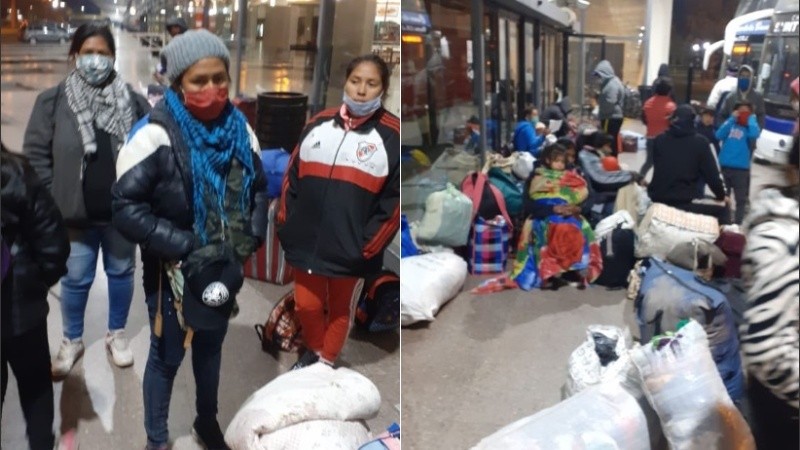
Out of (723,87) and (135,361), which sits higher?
(723,87)

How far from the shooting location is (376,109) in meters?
1.61

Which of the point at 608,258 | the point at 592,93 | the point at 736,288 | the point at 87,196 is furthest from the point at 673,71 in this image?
the point at 87,196

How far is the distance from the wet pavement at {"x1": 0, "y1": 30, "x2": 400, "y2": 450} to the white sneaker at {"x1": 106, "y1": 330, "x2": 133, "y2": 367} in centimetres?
1

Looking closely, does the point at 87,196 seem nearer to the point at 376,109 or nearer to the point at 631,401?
the point at 376,109

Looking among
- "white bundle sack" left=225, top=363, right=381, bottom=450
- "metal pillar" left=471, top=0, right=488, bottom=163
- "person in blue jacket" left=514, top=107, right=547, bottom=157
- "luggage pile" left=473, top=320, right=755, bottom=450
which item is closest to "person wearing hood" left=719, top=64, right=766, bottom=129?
"luggage pile" left=473, top=320, right=755, bottom=450

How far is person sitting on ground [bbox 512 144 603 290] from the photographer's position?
3184 millimetres

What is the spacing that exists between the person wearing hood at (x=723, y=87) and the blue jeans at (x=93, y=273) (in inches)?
50.6

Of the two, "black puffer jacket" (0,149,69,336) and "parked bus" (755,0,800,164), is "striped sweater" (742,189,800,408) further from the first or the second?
"black puffer jacket" (0,149,69,336)

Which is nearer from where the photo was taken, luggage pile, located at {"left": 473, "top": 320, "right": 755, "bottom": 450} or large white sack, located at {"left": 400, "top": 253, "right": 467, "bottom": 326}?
luggage pile, located at {"left": 473, "top": 320, "right": 755, "bottom": 450}

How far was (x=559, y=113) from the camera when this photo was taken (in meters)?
2.62

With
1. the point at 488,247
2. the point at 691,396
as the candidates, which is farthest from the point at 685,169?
the point at 488,247

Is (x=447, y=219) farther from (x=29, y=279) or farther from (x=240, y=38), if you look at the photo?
(x=29, y=279)

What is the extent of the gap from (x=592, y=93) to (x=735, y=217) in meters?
0.51

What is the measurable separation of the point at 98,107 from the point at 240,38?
0.36m
